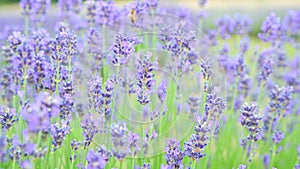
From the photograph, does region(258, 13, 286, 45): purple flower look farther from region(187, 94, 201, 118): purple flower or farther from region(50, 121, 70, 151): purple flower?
region(50, 121, 70, 151): purple flower

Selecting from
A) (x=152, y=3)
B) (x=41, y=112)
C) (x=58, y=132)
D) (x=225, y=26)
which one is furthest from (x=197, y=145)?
(x=225, y=26)

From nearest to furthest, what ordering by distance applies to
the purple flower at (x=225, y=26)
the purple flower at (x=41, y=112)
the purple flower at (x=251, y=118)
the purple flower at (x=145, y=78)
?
1. the purple flower at (x=41, y=112)
2. the purple flower at (x=145, y=78)
3. the purple flower at (x=251, y=118)
4. the purple flower at (x=225, y=26)

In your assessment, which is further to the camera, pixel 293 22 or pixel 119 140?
pixel 293 22

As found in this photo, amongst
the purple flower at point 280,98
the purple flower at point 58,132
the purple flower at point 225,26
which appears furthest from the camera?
the purple flower at point 225,26

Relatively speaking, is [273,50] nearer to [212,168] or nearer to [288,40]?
[288,40]

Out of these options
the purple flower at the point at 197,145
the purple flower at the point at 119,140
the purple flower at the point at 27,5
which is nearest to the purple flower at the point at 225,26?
the purple flower at the point at 27,5

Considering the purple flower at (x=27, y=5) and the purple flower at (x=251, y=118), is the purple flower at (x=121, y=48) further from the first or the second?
the purple flower at (x=27, y=5)

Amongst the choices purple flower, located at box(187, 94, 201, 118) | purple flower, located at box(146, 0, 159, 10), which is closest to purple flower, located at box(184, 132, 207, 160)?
purple flower, located at box(187, 94, 201, 118)

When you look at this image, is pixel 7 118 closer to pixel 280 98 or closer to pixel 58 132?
pixel 58 132

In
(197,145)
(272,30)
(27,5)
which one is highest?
(27,5)

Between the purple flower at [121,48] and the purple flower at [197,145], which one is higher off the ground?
the purple flower at [121,48]

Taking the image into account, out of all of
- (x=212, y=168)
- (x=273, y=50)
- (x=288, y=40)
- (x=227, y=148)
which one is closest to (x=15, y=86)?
(x=212, y=168)
